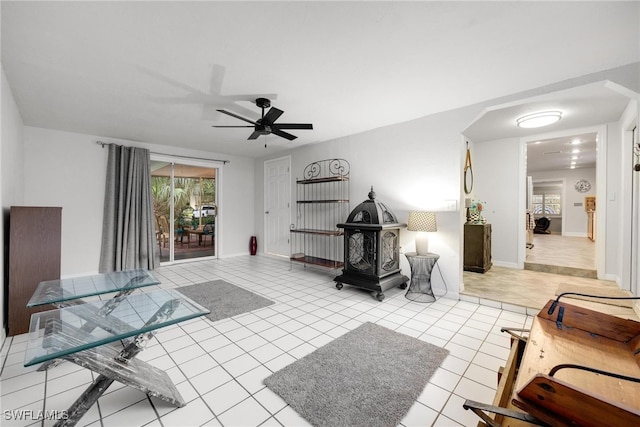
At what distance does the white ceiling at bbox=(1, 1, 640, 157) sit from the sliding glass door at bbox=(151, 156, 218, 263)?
2.12 meters

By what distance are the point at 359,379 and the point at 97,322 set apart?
165 centimetres

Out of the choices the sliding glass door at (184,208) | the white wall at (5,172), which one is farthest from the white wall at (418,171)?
the white wall at (5,172)

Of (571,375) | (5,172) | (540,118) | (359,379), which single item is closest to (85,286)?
(5,172)

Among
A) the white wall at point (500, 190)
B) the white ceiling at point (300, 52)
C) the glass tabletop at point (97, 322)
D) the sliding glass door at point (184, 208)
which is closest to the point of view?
the glass tabletop at point (97, 322)

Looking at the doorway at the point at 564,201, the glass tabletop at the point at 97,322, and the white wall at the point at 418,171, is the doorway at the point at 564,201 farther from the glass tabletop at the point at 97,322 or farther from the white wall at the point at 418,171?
the glass tabletop at the point at 97,322

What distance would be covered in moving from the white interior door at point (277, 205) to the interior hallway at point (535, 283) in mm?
3682

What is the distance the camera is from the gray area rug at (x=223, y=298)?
2996 mm

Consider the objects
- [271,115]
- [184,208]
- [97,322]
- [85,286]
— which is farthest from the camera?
[184,208]

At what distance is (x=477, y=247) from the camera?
442 cm

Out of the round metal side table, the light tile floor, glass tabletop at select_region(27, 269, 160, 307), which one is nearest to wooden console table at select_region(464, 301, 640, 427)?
the light tile floor

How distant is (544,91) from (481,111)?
0.58m

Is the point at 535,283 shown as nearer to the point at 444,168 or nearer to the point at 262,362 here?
the point at 444,168

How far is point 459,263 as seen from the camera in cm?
343

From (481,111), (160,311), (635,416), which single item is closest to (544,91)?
(481,111)
